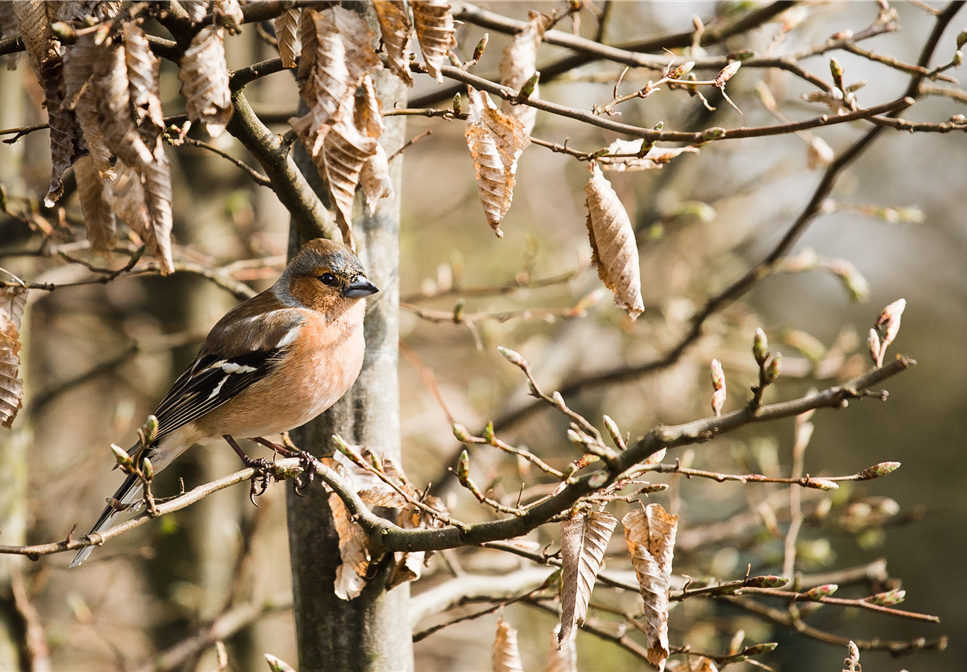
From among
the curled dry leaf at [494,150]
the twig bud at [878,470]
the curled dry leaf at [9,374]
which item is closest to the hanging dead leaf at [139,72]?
the curled dry leaf at [494,150]

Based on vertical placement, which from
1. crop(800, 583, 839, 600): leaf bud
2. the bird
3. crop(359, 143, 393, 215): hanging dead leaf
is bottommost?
crop(800, 583, 839, 600): leaf bud

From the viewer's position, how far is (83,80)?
1548 mm

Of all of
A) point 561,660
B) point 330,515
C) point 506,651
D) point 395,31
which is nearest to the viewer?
point 395,31

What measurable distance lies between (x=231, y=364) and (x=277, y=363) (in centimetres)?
27

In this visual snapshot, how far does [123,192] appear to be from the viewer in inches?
60.2

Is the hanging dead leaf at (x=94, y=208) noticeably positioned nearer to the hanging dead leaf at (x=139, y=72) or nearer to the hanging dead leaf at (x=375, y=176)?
the hanging dead leaf at (x=139, y=72)

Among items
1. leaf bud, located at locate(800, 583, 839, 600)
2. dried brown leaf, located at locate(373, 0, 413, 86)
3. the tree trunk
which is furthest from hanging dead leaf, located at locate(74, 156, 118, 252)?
leaf bud, located at locate(800, 583, 839, 600)

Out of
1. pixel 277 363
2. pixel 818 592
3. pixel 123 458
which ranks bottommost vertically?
pixel 818 592

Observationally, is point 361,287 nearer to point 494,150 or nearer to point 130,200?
point 494,150

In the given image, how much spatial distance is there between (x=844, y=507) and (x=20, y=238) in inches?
187

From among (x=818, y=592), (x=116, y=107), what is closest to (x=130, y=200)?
(x=116, y=107)

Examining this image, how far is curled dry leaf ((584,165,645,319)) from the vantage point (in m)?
1.94

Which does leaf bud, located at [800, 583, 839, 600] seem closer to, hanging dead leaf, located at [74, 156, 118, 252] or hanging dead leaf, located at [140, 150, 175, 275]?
hanging dead leaf, located at [140, 150, 175, 275]

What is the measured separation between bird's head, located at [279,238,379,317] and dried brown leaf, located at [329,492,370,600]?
803mm
